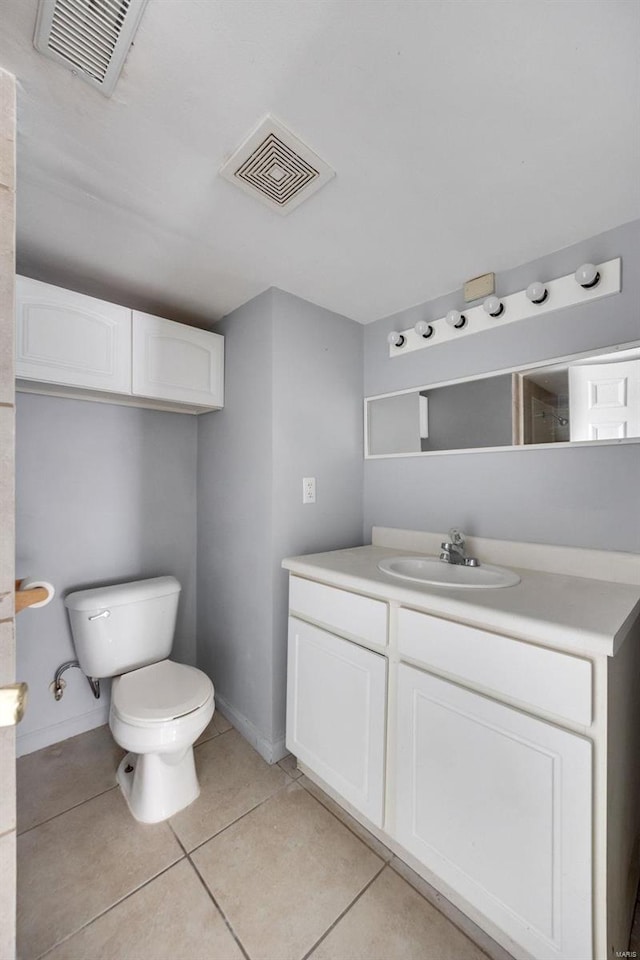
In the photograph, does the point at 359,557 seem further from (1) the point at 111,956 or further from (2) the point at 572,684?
(1) the point at 111,956

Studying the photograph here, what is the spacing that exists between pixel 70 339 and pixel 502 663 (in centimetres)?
185

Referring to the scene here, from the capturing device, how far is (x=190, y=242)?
140 centimetres

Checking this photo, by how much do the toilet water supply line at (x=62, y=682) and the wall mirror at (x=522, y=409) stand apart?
1.72 m

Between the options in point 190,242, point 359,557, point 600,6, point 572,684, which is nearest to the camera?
point 600,6

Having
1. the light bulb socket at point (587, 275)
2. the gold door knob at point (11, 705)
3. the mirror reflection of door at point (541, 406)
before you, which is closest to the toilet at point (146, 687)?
the gold door knob at point (11, 705)

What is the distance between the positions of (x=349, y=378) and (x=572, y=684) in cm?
159

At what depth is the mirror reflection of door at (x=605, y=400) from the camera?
1260mm

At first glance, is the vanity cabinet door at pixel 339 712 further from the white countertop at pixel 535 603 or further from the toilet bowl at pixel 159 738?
the toilet bowl at pixel 159 738

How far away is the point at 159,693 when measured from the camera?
1499 millimetres

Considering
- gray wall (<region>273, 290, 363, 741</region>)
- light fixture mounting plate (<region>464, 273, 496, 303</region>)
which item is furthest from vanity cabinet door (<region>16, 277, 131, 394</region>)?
light fixture mounting plate (<region>464, 273, 496, 303</region>)

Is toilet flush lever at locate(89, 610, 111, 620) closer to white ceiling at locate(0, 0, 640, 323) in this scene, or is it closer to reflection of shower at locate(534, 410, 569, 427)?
white ceiling at locate(0, 0, 640, 323)

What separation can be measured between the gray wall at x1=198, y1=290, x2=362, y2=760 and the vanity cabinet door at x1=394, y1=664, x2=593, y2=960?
29.6 inches

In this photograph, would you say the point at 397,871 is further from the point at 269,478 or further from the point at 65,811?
the point at 269,478

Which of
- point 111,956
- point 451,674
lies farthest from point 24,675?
point 451,674
